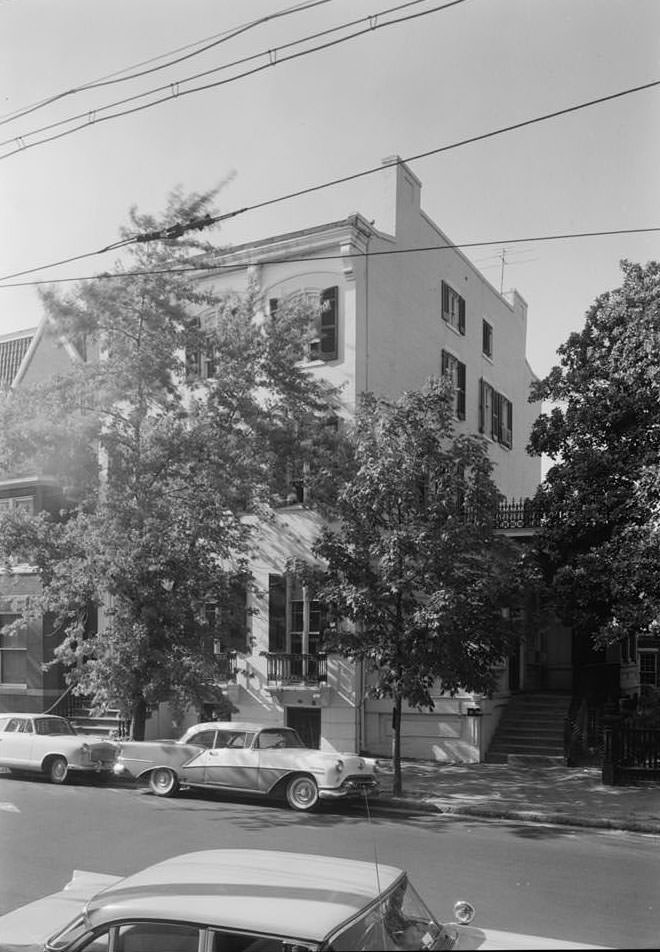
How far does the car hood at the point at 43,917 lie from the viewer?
5000mm

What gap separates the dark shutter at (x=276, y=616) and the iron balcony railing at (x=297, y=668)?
1.14 feet

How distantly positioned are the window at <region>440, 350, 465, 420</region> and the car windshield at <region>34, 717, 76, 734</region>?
13.1 meters

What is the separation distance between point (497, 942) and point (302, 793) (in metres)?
9.22

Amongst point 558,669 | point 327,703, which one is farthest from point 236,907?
point 558,669

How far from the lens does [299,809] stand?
1332cm

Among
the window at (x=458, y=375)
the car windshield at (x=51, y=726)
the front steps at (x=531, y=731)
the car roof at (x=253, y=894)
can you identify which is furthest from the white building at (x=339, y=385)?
the car roof at (x=253, y=894)

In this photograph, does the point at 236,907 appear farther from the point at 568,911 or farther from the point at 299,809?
→ the point at 299,809

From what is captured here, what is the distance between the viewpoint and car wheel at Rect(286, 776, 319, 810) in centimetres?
1336

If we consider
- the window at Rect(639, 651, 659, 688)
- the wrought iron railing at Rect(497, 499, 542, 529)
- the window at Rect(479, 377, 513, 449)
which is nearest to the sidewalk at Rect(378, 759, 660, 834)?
the wrought iron railing at Rect(497, 499, 542, 529)

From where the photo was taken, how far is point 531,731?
2008 cm

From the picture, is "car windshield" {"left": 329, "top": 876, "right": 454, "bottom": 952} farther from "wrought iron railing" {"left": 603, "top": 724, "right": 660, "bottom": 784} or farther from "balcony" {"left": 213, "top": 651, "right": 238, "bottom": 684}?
"wrought iron railing" {"left": 603, "top": 724, "right": 660, "bottom": 784}

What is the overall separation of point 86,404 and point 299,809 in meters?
7.58

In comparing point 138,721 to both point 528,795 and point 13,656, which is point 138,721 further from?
point 528,795

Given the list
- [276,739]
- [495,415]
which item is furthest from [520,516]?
[276,739]
